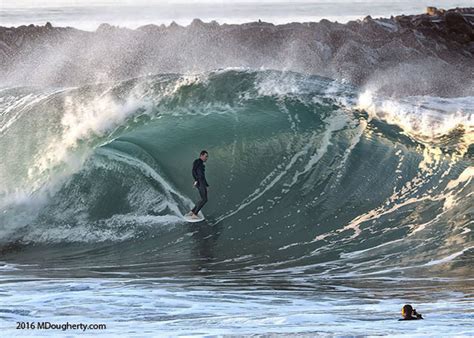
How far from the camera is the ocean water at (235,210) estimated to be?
36.8ft

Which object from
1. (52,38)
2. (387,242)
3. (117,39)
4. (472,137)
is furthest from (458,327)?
(52,38)

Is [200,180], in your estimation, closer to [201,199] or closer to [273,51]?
[201,199]

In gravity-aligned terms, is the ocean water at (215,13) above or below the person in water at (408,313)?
above

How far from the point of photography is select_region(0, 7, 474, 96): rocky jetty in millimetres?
33312

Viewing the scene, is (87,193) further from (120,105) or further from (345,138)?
(345,138)

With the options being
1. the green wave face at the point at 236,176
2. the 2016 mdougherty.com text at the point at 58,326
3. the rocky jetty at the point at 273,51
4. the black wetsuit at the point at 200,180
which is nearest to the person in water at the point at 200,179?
the black wetsuit at the point at 200,180

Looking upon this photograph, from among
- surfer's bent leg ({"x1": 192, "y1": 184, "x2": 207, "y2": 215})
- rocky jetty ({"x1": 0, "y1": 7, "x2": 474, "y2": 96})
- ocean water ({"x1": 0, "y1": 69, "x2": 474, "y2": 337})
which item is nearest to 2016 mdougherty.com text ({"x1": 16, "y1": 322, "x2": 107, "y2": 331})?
ocean water ({"x1": 0, "y1": 69, "x2": 474, "y2": 337})

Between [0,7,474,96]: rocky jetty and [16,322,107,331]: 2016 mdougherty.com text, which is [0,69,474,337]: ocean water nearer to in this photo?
[16,322,107,331]: 2016 mdougherty.com text

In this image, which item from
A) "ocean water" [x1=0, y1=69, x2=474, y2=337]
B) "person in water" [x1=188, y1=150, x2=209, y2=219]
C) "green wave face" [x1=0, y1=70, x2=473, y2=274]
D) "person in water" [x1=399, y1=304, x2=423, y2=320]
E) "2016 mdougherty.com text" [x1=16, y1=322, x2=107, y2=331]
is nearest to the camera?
"person in water" [x1=399, y1=304, x2=423, y2=320]

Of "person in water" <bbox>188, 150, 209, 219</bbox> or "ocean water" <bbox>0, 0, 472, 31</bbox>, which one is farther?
"ocean water" <bbox>0, 0, 472, 31</bbox>

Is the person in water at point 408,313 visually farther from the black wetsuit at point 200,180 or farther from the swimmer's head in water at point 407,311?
the black wetsuit at point 200,180

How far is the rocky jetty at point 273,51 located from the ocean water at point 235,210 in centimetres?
1106

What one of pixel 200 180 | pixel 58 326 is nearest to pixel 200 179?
pixel 200 180

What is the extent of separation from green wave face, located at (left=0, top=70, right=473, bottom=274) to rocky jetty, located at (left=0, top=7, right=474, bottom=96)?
10.5m
